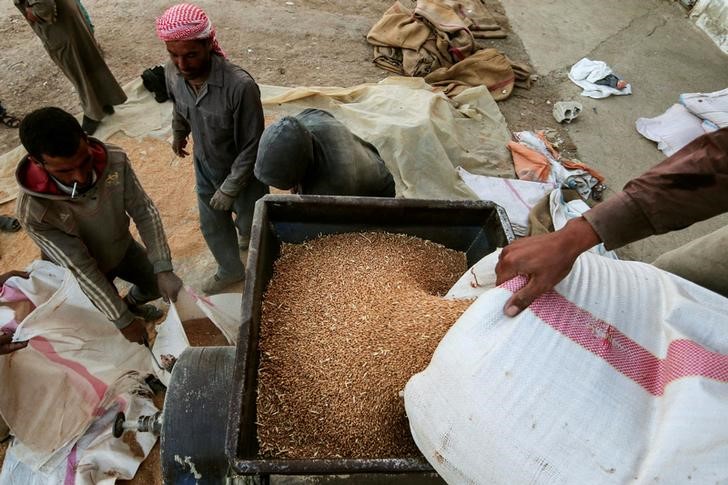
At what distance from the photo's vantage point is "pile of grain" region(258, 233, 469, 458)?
120 centimetres

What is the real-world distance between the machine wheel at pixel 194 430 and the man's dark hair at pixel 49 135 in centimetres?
93

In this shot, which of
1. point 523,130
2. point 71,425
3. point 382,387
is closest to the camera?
point 382,387

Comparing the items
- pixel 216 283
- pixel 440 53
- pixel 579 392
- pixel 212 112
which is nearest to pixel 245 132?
pixel 212 112

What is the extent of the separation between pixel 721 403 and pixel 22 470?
2424mm

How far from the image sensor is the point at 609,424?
87 centimetres

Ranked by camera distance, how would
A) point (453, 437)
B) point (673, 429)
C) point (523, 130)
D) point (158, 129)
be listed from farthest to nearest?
point (523, 130) → point (158, 129) → point (453, 437) → point (673, 429)

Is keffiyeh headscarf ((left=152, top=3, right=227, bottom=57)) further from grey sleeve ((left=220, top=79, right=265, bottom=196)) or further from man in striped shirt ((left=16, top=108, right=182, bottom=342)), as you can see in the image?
man in striped shirt ((left=16, top=108, right=182, bottom=342))

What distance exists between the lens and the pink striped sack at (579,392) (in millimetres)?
821

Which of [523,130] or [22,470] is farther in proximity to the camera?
[523,130]

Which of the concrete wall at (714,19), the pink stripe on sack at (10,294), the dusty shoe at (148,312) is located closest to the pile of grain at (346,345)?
the pink stripe on sack at (10,294)

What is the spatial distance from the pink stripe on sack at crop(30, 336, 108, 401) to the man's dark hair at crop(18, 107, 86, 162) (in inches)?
29.4

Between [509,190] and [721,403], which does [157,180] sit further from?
[721,403]

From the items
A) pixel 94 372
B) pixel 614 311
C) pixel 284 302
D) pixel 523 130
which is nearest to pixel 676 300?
pixel 614 311

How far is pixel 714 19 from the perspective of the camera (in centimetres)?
555
